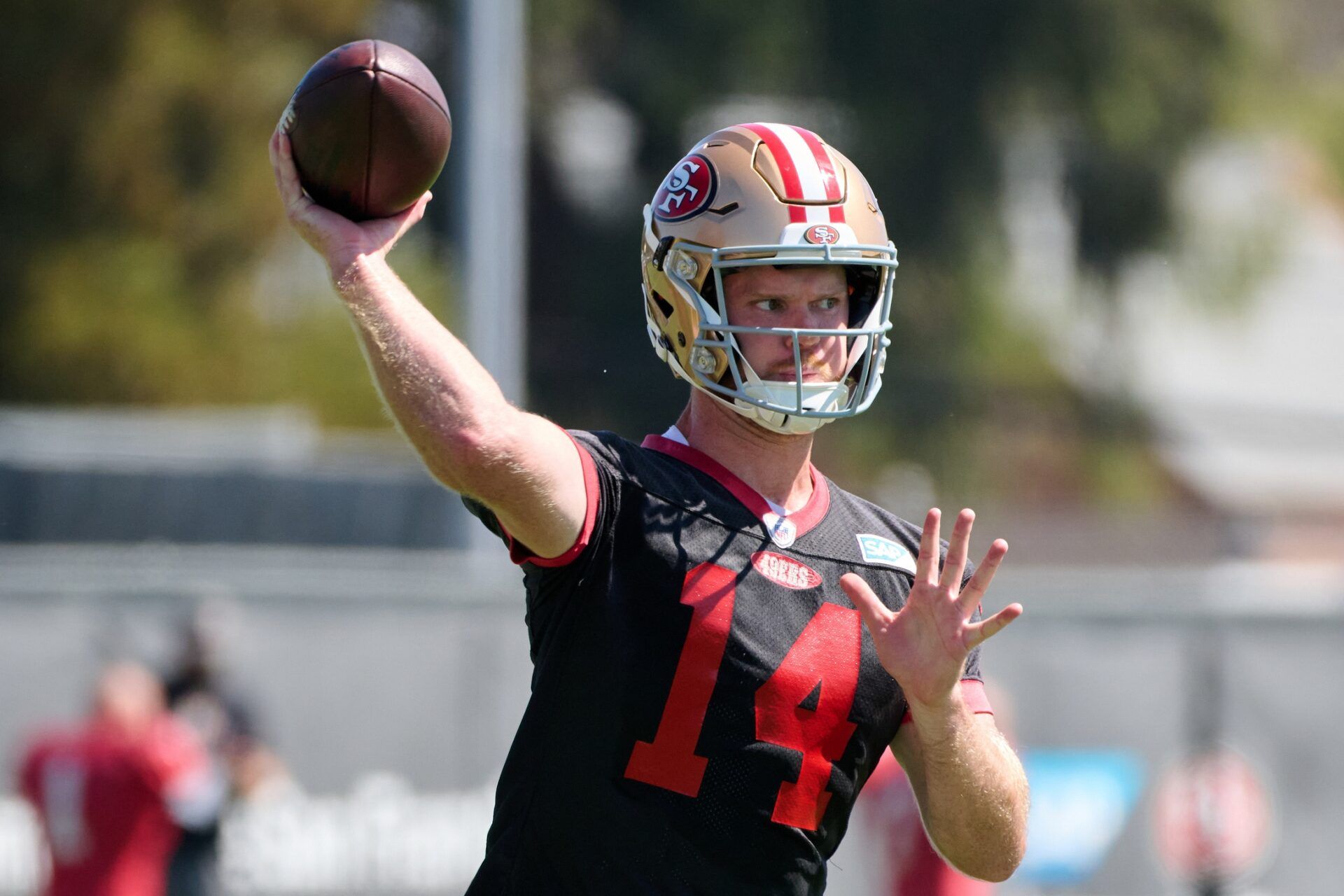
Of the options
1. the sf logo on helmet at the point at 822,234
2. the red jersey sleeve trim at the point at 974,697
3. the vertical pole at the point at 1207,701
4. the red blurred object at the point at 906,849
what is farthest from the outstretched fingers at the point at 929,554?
the vertical pole at the point at 1207,701

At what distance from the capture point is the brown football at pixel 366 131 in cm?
262

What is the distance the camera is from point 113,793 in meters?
7.78

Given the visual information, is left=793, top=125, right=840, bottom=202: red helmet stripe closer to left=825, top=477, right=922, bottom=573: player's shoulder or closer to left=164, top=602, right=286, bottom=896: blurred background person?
left=825, top=477, right=922, bottom=573: player's shoulder

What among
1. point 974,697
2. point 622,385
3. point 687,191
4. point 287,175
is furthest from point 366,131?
point 622,385

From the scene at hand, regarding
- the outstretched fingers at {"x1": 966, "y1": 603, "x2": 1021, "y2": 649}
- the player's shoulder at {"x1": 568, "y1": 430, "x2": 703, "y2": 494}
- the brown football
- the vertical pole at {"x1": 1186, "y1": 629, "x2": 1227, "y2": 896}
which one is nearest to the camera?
the brown football

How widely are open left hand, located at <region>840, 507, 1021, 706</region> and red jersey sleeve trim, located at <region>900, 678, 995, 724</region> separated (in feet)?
0.92

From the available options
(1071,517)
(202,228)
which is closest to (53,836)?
(202,228)

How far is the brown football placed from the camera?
2.62 meters

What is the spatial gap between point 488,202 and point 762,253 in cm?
798

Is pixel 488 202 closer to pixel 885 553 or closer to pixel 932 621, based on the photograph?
pixel 885 553

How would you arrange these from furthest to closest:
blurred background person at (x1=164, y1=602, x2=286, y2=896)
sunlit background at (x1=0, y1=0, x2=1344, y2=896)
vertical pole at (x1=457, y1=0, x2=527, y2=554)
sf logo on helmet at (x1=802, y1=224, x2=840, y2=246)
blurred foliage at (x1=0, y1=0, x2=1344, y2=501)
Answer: blurred foliage at (x1=0, y1=0, x2=1344, y2=501) → vertical pole at (x1=457, y1=0, x2=527, y2=554) → sunlit background at (x1=0, y1=0, x2=1344, y2=896) → blurred background person at (x1=164, y1=602, x2=286, y2=896) → sf logo on helmet at (x1=802, y1=224, x2=840, y2=246)

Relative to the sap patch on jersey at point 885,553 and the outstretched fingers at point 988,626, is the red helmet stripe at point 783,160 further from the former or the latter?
the outstretched fingers at point 988,626

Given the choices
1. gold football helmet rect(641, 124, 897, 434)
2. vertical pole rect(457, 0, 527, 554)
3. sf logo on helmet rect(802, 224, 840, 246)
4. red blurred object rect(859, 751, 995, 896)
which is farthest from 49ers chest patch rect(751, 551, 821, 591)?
vertical pole rect(457, 0, 527, 554)

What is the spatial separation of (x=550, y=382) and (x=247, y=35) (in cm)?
565
